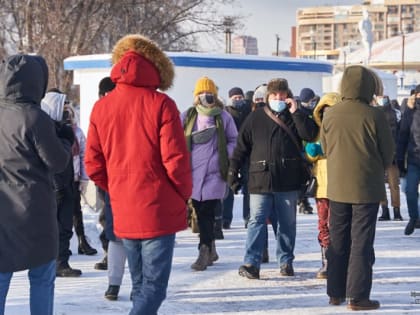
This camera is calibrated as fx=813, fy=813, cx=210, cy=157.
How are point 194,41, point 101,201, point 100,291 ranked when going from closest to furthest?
point 100,291
point 101,201
point 194,41

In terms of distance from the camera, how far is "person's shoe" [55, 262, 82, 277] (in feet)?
24.7

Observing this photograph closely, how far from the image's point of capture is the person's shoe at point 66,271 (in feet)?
24.7

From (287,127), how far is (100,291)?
2.13 m

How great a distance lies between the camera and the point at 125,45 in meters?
5.09

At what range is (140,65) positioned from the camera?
488cm

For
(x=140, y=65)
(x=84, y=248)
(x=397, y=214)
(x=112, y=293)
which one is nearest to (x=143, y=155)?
(x=140, y=65)

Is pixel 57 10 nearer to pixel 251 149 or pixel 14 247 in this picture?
pixel 251 149

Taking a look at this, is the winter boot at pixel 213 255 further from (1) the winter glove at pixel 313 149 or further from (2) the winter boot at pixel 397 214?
(2) the winter boot at pixel 397 214

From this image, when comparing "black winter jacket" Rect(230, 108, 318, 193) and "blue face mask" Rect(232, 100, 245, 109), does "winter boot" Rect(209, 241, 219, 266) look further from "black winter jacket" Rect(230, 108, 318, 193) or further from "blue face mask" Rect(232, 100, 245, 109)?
"blue face mask" Rect(232, 100, 245, 109)

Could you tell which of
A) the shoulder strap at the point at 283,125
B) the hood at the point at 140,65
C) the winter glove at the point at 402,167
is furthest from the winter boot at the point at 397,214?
the hood at the point at 140,65

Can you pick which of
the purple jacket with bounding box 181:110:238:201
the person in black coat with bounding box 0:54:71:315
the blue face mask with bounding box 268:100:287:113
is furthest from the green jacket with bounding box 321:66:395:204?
the person in black coat with bounding box 0:54:71:315

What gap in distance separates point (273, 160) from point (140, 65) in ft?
8.10

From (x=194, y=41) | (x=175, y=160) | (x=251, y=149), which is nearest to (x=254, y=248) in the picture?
(x=251, y=149)

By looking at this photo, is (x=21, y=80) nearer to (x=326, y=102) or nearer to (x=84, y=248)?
(x=326, y=102)
